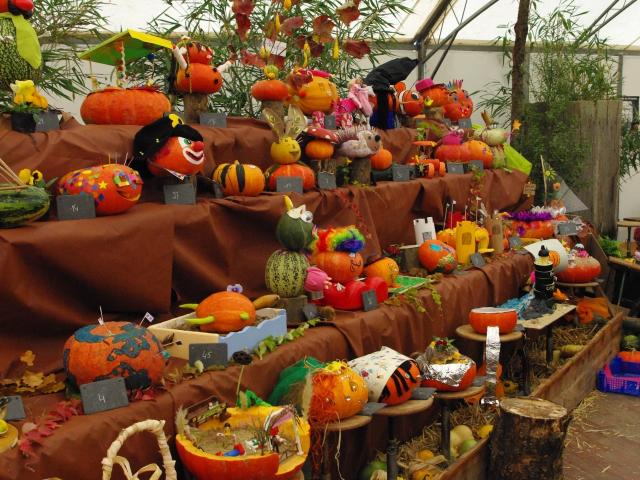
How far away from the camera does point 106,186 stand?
2863 mm

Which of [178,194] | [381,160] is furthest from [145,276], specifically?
[381,160]

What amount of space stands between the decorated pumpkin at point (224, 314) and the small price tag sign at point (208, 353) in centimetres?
16

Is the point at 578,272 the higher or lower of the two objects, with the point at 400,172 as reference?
lower

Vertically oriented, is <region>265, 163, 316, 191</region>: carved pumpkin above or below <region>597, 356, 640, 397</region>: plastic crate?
above

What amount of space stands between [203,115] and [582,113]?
4442 mm

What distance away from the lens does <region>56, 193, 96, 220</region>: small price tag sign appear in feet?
9.25

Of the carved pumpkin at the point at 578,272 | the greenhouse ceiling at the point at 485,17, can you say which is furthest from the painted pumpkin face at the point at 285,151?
the greenhouse ceiling at the point at 485,17

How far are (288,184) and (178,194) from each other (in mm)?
712

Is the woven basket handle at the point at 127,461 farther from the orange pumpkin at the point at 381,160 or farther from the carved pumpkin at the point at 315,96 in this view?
the orange pumpkin at the point at 381,160

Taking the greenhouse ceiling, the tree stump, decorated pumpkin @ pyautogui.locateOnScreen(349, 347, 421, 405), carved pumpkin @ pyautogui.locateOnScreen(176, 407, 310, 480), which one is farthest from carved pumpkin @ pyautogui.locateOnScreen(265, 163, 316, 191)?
the greenhouse ceiling

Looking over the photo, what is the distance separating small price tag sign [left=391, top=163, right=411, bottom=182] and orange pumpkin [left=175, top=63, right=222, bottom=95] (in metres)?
1.48

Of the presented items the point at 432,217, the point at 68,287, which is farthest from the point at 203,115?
the point at 432,217

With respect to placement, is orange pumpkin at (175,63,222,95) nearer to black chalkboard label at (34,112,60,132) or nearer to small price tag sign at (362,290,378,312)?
black chalkboard label at (34,112,60,132)

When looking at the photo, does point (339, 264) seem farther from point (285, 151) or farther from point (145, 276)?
point (145, 276)
